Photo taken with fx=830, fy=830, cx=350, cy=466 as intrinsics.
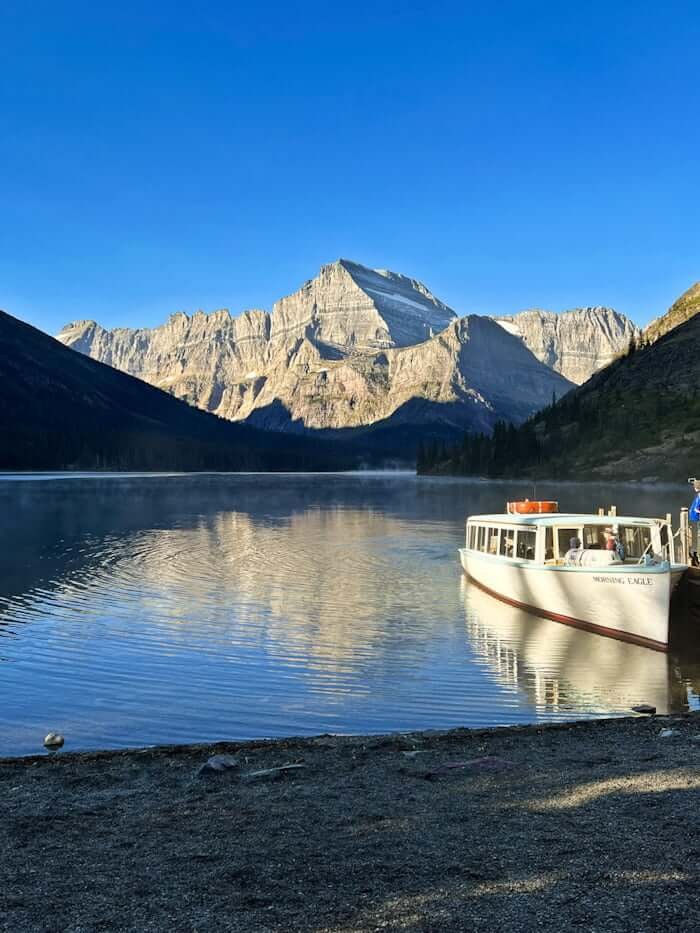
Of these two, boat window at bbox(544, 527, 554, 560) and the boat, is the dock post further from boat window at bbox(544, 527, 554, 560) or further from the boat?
boat window at bbox(544, 527, 554, 560)

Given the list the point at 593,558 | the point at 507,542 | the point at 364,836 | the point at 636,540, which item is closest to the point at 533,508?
the point at 507,542

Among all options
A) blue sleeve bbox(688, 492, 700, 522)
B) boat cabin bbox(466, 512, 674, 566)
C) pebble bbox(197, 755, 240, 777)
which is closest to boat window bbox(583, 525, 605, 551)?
boat cabin bbox(466, 512, 674, 566)

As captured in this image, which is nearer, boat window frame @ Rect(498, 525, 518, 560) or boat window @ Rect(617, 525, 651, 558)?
boat window @ Rect(617, 525, 651, 558)

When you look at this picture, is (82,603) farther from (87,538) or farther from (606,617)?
(87,538)

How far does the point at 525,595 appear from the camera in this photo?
141ft

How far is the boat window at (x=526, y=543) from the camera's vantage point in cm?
4453

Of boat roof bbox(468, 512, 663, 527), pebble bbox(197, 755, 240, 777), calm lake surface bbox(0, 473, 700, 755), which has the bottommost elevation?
calm lake surface bbox(0, 473, 700, 755)

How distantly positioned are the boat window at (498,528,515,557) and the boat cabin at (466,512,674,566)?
56mm

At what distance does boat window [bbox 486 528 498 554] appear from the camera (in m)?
48.6

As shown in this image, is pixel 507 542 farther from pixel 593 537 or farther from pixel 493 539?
pixel 593 537

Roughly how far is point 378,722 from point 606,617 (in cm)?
1617

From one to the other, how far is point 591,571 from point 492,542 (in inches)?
507

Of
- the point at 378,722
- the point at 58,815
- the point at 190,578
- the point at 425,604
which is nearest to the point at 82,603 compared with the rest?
the point at 190,578

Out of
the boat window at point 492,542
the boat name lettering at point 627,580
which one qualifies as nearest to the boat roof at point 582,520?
the boat window at point 492,542
